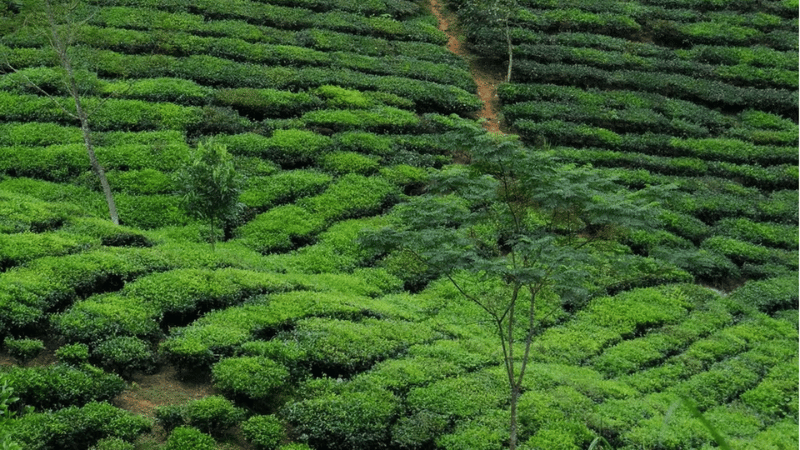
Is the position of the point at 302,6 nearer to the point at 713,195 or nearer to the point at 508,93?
the point at 508,93

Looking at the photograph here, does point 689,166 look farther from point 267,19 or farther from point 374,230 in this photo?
point 374,230

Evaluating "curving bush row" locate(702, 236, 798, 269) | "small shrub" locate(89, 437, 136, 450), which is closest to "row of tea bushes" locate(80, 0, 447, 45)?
"curving bush row" locate(702, 236, 798, 269)

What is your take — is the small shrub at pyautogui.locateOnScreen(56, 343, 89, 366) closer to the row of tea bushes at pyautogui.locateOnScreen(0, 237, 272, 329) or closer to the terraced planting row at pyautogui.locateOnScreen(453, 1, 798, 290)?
the row of tea bushes at pyautogui.locateOnScreen(0, 237, 272, 329)

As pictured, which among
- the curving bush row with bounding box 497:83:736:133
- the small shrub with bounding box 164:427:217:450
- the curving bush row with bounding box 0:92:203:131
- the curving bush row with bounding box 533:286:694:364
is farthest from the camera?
the curving bush row with bounding box 497:83:736:133

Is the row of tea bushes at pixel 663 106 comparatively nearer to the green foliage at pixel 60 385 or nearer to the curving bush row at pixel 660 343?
the curving bush row at pixel 660 343

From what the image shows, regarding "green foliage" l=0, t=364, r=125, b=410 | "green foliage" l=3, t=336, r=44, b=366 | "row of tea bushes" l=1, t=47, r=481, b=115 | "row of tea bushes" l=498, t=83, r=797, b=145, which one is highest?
"row of tea bushes" l=498, t=83, r=797, b=145

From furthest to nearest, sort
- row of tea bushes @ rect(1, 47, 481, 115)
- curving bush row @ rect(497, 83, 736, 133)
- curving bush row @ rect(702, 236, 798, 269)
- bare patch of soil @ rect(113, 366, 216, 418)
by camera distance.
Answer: curving bush row @ rect(497, 83, 736, 133)
row of tea bushes @ rect(1, 47, 481, 115)
curving bush row @ rect(702, 236, 798, 269)
bare patch of soil @ rect(113, 366, 216, 418)

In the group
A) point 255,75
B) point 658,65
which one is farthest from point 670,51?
point 255,75

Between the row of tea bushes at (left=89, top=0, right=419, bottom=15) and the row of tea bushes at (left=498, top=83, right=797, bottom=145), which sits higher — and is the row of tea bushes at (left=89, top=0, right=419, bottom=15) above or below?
above
